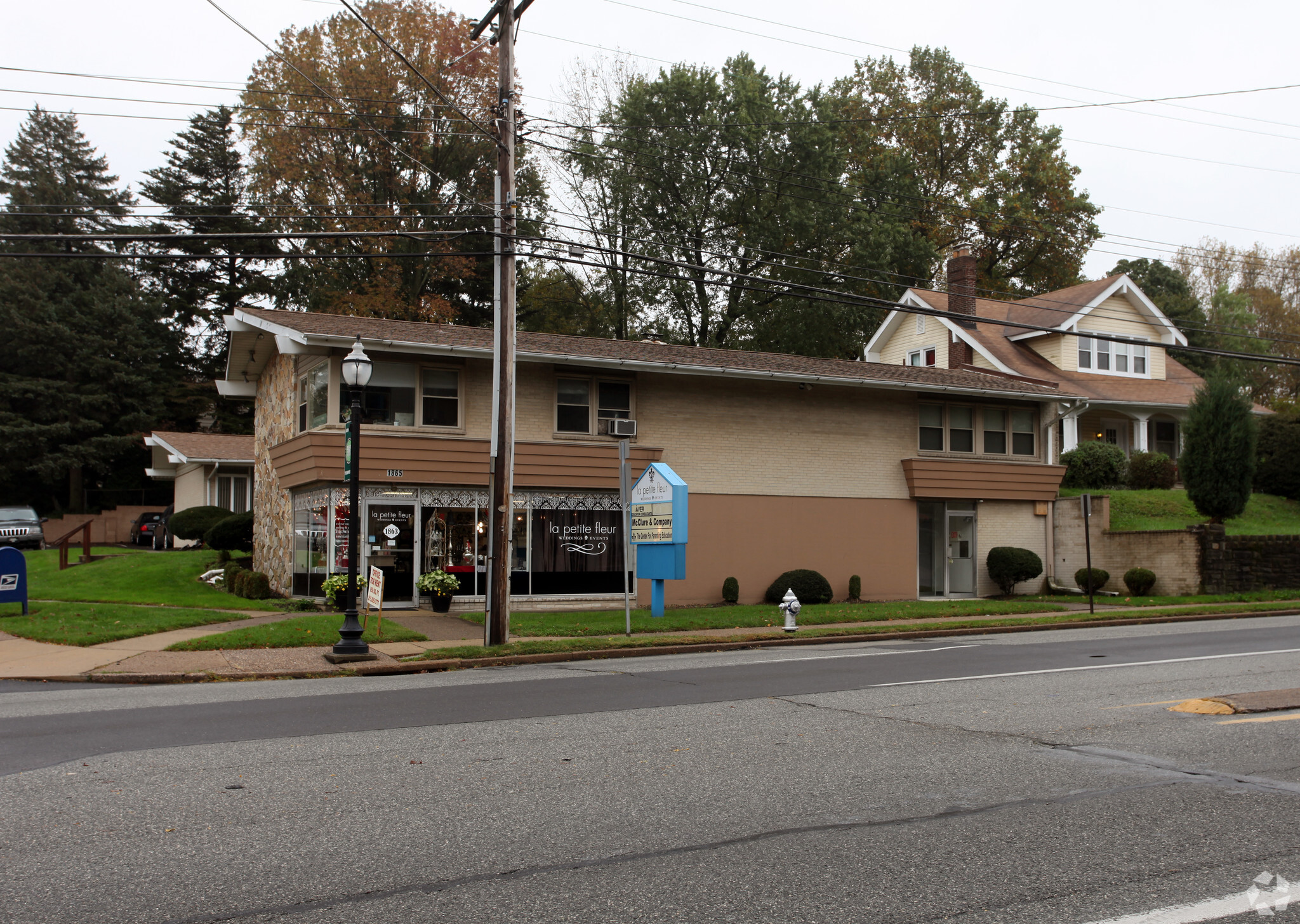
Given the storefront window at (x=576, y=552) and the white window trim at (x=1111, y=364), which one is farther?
the white window trim at (x=1111, y=364)

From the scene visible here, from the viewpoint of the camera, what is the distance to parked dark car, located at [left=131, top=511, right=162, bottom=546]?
43.0 m

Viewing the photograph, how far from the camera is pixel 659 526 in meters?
20.0

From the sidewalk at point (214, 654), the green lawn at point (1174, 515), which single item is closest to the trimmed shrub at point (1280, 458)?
the green lawn at point (1174, 515)

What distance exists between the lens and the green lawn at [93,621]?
16594 mm

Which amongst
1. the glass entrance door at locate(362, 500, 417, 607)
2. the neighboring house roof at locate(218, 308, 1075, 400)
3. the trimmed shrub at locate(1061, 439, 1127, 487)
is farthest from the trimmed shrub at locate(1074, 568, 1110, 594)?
the glass entrance door at locate(362, 500, 417, 607)

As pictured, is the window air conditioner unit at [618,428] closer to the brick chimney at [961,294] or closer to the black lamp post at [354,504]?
the black lamp post at [354,504]

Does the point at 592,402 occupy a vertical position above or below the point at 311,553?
above

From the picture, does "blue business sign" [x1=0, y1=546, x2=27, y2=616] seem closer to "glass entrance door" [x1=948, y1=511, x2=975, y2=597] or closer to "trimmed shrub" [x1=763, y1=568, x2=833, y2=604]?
"trimmed shrub" [x1=763, y1=568, x2=833, y2=604]

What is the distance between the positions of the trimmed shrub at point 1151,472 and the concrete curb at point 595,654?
43.2 ft

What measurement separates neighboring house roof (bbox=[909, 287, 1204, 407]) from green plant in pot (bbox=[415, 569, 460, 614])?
23.7 metres

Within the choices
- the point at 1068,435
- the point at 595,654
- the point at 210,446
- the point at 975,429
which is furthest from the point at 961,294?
the point at 210,446

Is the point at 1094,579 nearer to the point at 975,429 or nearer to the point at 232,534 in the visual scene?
A: the point at 975,429

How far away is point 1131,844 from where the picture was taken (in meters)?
5.61

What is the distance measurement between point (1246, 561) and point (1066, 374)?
13.4 m
